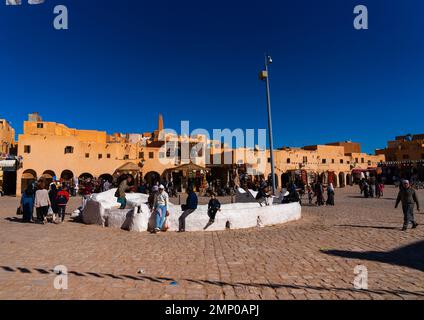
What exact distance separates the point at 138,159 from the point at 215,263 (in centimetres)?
3113

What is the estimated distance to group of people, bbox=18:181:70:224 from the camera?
→ 10609mm

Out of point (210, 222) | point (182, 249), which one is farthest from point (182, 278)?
point (210, 222)

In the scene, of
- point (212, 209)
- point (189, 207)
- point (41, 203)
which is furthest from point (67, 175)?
point (212, 209)

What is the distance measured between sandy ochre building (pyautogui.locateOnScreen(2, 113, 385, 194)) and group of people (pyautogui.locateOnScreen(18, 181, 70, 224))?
1579 centimetres

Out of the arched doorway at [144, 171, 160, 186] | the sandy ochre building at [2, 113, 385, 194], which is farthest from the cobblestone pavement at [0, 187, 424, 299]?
the arched doorway at [144, 171, 160, 186]

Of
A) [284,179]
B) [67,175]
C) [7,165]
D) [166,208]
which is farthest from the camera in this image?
[284,179]

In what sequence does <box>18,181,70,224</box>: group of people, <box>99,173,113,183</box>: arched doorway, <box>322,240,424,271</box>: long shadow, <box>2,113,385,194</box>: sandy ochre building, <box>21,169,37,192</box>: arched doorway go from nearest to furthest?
<box>322,240,424,271</box>: long shadow
<box>18,181,70,224</box>: group of people
<box>21,169,37,192</box>: arched doorway
<box>2,113,385,194</box>: sandy ochre building
<box>99,173,113,183</box>: arched doorway

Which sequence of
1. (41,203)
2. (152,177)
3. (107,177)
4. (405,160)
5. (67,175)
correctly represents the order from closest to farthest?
(41,203)
(67,175)
(107,177)
(152,177)
(405,160)

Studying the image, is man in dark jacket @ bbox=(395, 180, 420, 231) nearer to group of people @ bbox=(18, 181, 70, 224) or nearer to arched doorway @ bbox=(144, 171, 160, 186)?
group of people @ bbox=(18, 181, 70, 224)

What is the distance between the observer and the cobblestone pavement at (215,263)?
169 inches

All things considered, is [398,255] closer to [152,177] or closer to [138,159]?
[138,159]

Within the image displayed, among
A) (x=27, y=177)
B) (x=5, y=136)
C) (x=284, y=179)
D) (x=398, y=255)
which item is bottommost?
(x=398, y=255)

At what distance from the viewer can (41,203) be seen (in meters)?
10.6

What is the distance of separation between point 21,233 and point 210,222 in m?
5.73
